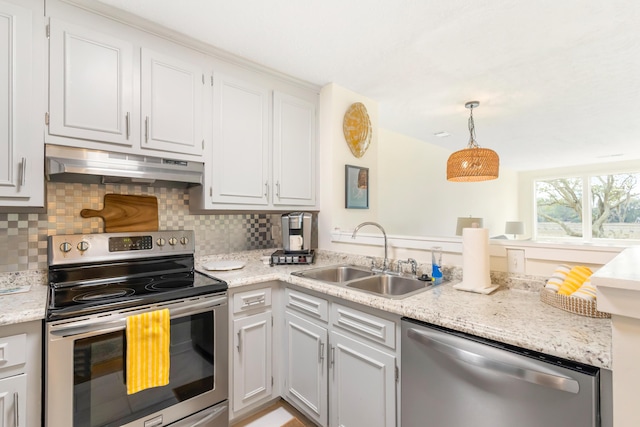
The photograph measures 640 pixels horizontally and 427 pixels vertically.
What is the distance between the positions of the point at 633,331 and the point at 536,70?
87.5 inches

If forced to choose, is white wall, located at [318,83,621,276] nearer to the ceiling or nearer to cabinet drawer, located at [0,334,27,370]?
the ceiling

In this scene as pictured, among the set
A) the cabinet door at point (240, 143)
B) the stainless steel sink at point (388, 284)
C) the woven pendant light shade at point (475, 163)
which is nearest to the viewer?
the stainless steel sink at point (388, 284)

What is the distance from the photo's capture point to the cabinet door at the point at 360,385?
52.3 inches

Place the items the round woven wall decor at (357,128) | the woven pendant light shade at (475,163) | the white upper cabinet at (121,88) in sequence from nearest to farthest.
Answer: the white upper cabinet at (121,88) < the round woven wall decor at (357,128) < the woven pendant light shade at (475,163)

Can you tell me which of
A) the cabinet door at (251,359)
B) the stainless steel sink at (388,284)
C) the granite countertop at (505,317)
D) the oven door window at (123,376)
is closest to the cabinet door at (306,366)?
the cabinet door at (251,359)

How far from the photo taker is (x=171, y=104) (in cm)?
176

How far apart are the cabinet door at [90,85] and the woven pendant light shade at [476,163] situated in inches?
106

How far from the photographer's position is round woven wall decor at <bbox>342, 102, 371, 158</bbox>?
2.56 meters

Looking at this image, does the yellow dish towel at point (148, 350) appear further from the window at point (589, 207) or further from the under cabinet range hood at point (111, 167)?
the window at point (589, 207)

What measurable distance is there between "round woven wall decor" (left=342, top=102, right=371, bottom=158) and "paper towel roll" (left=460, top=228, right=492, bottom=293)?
1.39 m

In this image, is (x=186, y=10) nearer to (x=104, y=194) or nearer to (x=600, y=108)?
(x=104, y=194)

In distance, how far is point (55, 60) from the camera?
4.64 ft

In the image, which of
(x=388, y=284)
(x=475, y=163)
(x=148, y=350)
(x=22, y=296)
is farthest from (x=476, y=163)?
(x=22, y=296)

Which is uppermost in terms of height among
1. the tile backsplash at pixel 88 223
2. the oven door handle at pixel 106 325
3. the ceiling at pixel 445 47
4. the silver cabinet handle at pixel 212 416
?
the ceiling at pixel 445 47
